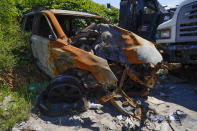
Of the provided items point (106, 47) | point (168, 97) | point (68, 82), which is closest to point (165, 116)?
point (168, 97)

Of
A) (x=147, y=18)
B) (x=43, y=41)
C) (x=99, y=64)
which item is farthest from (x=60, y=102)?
(x=147, y=18)

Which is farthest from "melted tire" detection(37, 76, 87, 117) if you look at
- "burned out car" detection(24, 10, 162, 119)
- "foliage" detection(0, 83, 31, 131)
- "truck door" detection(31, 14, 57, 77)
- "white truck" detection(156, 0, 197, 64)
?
"white truck" detection(156, 0, 197, 64)

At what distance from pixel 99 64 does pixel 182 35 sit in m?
2.20

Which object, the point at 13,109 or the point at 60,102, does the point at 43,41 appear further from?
the point at 13,109

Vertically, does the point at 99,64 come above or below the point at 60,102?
above

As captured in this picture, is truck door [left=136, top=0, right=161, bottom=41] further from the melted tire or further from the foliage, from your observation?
the foliage

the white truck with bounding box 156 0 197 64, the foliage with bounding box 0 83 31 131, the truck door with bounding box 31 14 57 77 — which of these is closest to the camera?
the foliage with bounding box 0 83 31 131

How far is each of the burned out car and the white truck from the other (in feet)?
2.87

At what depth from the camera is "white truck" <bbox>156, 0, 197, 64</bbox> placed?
3.37 m

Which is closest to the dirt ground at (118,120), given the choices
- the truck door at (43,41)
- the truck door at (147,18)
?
the truck door at (43,41)

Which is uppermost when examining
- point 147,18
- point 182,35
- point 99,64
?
point 147,18

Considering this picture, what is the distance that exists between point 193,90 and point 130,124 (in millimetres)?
2518

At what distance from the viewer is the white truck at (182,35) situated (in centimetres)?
337

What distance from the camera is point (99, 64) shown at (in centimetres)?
263
